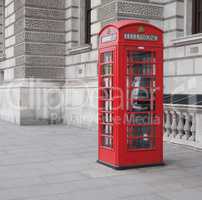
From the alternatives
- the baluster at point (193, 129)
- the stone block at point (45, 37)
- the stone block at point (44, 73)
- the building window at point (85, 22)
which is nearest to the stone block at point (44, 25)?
the stone block at point (45, 37)

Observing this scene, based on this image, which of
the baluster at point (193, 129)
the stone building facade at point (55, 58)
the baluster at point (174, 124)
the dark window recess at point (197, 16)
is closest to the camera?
the baluster at point (193, 129)

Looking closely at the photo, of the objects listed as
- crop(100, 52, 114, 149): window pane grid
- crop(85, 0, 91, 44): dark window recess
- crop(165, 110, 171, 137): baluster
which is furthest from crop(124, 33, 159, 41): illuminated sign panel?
crop(85, 0, 91, 44): dark window recess

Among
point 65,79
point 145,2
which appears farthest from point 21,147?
point 65,79

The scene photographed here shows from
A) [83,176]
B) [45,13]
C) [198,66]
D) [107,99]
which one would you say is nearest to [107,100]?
[107,99]

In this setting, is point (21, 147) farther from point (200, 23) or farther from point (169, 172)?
point (200, 23)

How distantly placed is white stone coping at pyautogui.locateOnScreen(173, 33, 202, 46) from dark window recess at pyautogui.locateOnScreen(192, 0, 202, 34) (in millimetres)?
654

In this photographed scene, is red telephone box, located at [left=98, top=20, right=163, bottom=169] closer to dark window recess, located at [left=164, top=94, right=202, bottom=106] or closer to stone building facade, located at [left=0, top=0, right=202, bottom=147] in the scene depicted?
dark window recess, located at [left=164, top=94, right=202, bottom=106]

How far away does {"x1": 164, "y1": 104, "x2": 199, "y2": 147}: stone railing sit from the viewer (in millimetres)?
9422

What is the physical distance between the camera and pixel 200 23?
1073 cm

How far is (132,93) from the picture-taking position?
7.35 metres

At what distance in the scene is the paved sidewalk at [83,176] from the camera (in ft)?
18.4

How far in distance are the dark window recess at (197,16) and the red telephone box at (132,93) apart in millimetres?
3741

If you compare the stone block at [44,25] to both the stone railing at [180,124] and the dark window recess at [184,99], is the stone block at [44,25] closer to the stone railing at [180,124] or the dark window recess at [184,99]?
the dark window recess at [184,99]

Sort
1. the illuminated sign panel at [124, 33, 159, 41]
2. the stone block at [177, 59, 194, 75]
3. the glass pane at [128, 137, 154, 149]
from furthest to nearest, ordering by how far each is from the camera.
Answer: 1. the stone block at [177, 59, 194, 75]
2. the glass pane at [128, 137, 154, 149]
3. the illuminated sign panel at [124, 33, 159, 41]
